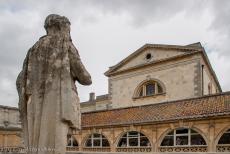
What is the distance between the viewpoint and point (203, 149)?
2289 centimetres

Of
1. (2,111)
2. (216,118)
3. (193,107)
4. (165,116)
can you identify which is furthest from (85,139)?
(2,111)

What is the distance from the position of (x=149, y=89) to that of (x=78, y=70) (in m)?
35.3

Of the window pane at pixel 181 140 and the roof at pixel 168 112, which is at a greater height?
the roof at pixel 168 112

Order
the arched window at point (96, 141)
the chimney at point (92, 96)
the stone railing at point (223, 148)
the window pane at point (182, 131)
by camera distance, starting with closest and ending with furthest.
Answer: the stone railing at point (223, 148) < the window pane at point (182, 131) < the arched window at point (96, 141) < the chimney at point (92, 96)

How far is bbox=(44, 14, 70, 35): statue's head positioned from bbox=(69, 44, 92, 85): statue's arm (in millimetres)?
305

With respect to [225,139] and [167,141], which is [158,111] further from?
[225,139]

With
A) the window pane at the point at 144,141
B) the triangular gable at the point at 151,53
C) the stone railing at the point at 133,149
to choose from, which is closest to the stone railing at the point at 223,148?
the stone railing at the point at 133,149

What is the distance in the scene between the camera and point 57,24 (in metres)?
4.67

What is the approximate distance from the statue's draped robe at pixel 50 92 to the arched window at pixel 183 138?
66.8 ft

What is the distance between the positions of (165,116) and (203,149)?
4.13 m

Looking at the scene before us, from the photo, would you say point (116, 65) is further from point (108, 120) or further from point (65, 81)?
point (65, 81)

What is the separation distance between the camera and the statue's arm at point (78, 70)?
457 cm

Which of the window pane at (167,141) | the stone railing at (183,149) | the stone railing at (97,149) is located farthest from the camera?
the stone railing at (97,149)

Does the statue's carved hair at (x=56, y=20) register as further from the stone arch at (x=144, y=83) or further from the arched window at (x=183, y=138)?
the stone arch at (x=144, y=83)
